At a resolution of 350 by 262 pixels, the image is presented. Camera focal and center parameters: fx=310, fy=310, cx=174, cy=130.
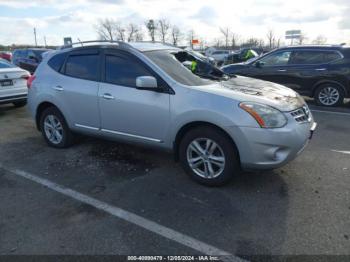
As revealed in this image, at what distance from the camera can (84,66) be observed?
4.72 meters

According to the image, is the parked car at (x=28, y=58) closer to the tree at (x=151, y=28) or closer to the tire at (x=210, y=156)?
the tire at (x=210, y=156)

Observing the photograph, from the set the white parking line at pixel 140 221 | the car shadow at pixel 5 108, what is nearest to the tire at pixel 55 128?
the white parking line at pixel 140 221

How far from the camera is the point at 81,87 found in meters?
4.64

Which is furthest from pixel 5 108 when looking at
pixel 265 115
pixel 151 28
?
pixel 151 28

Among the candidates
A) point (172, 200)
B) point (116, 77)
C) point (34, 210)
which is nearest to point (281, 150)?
point (172, 200)

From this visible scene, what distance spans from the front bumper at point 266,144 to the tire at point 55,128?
2.97 metres

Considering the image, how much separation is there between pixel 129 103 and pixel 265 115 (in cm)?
177

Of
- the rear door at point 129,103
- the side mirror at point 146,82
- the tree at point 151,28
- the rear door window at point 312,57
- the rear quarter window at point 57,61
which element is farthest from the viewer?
the tree at point 151,28

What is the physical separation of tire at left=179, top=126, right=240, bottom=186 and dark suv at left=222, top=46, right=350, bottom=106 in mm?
4810

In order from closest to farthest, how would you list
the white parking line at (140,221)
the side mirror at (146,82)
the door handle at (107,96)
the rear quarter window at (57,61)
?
the white parking line at (140,221)
the side mirror at (146,82)
the door handle at (107,96)
the rear quarter window at (57,61)

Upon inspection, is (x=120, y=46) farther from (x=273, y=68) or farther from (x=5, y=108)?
(x=273, y=68)

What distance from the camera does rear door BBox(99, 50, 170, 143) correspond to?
13.0 ft

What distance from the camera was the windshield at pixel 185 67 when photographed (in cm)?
399

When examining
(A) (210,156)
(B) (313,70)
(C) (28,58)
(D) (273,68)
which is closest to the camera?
(A) (210,156)
